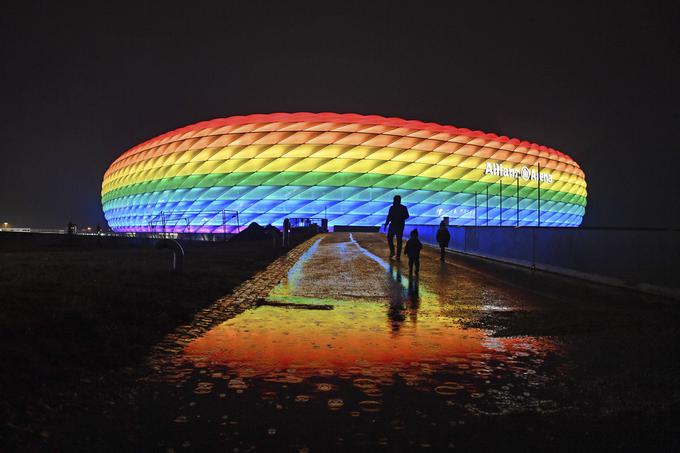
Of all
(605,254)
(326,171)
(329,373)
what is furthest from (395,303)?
(326,171)

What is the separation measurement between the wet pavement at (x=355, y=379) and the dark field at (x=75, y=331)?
1.14 feet

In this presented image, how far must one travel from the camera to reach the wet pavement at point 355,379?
10.1 ft

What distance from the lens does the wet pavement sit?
10.1 ft

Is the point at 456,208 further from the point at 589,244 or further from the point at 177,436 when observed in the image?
the point at 177,436

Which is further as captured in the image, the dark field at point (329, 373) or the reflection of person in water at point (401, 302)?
the reflection of person in water at point (401, 302)

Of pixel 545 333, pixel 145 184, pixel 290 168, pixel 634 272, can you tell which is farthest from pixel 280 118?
pixel 545 333

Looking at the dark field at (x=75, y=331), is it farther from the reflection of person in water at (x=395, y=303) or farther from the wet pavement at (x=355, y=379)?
the reflection of person in water at (x=395, y=303)

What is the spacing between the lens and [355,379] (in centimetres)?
422

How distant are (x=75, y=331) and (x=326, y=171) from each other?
55589 mm

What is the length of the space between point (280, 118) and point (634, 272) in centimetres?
5542

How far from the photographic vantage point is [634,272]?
10672mm

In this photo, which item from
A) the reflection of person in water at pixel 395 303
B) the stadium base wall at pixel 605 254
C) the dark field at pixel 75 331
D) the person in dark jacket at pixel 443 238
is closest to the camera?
the dark field at pixel 75 331

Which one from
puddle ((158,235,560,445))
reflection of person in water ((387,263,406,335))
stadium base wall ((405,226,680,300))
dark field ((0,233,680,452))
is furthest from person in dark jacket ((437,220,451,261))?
puddle ((158,235,560,445))

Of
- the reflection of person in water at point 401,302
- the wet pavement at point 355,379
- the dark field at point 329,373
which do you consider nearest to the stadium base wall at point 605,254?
the dark field at point 329,373
